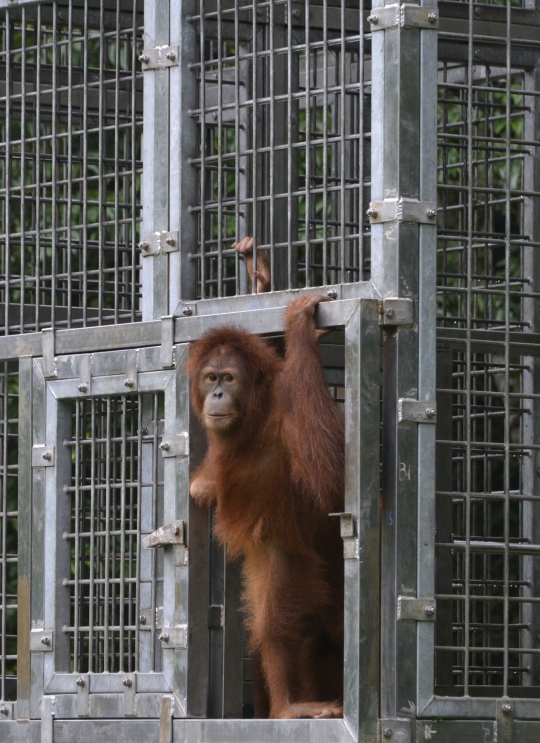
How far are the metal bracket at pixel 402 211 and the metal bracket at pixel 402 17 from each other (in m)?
0.59

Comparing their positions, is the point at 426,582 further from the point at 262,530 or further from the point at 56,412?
the point at 56,412

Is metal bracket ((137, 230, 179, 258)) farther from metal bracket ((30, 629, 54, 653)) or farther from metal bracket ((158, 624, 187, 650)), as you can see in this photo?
metal bracket ((30, 629, 54, 653))

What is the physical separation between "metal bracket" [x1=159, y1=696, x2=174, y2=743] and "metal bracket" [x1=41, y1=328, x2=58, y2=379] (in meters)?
1.39

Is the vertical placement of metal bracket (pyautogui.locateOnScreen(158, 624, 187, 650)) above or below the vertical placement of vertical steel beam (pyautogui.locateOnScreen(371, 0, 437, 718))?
below

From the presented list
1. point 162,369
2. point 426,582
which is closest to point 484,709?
point 426,582

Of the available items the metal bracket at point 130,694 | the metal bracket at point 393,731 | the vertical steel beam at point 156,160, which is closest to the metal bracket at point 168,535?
the metal bracket at point 130,694

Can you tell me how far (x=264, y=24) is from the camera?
5801mm

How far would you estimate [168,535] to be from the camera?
5082 millimetres

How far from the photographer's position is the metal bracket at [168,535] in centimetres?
507

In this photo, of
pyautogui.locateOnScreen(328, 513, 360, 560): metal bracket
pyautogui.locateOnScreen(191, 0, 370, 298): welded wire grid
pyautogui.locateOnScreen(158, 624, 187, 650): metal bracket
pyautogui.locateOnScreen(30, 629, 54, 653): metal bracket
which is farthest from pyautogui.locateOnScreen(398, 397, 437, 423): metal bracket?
pyautogui.locateOnScreen(30, 629, 54, 653): metal bracket

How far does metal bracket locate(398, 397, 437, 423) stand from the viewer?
4500 millimetres

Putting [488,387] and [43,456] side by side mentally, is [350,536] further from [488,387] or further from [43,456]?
[488,387]

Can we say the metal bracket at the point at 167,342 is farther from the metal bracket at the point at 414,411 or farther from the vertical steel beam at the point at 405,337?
the metal bracket at the point at 414,411

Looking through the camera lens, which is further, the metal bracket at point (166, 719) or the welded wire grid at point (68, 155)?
the welded wire grid at point (68, 155)
